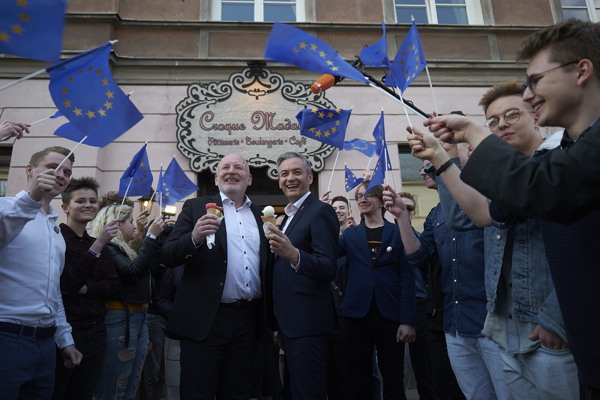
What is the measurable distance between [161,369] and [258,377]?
7.43 feet

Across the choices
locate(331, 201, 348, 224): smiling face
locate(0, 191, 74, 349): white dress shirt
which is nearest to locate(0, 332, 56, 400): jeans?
locate(0, 191, 74, 349): white dress shirt

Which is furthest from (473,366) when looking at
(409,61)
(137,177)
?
(137,177)

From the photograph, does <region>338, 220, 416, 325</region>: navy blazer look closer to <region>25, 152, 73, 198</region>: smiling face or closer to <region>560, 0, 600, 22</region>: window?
<region>25, 152, 73, 198</region>: smiling face

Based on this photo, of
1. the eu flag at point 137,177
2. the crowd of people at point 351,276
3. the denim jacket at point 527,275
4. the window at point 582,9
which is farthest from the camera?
the window at point 582,9

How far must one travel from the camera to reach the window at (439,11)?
7.65 m

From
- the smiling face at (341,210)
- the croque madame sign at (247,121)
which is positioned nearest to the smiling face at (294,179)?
the smiling face at (341,210)

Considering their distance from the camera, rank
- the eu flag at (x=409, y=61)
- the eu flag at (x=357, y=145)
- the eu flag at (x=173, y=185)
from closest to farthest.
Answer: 1. the eu flag at (x=409, y=61)
2. the eu flag at (x=173, y=185)
3. the eu flag at (x=357, y=145)

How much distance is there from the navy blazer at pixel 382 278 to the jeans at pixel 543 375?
5.30ft

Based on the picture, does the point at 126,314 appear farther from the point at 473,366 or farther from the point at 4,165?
the point at 4,165

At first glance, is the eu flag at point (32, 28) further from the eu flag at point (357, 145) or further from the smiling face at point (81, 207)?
the eu flag at point (357, 145)

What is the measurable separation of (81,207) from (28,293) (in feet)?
3.66

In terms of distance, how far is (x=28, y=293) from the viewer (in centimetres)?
229

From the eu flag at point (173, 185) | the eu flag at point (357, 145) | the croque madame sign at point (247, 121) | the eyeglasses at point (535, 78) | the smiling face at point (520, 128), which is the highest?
the croque madame sign at point (247, 121)

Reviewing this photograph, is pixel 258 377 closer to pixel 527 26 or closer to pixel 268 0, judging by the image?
pixel 268 0
